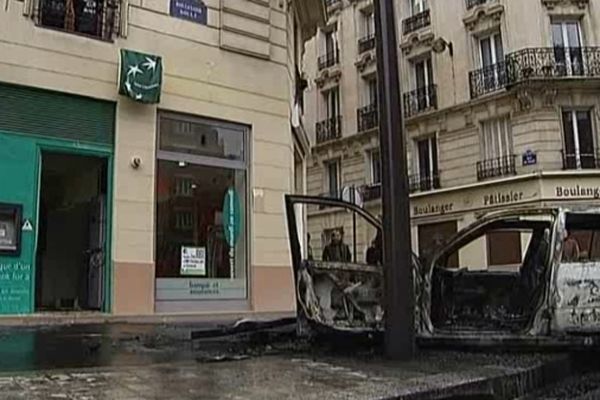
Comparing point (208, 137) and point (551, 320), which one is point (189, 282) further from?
point (551, 320)

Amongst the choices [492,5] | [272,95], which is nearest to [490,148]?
[492,5]

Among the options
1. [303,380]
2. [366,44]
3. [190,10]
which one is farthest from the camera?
[366,44]

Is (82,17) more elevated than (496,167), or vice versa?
(82,17)

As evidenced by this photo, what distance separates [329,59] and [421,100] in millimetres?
6073

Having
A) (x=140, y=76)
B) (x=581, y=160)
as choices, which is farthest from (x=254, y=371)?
(x=581, y=160)

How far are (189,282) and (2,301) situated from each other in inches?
131

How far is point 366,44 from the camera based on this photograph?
29141 mm

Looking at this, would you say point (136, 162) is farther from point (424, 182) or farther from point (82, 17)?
point (424, 182)

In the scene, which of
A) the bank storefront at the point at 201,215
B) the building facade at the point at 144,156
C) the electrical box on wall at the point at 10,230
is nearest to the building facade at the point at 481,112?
the building facade at the point at 144,156

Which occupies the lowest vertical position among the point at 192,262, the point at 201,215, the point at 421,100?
the point at 192,262

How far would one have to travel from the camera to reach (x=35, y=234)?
11.2m

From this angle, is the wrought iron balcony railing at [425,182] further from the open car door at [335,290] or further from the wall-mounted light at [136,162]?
the open car door at [335,290]

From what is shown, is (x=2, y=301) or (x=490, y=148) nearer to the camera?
(x=2, y=301)

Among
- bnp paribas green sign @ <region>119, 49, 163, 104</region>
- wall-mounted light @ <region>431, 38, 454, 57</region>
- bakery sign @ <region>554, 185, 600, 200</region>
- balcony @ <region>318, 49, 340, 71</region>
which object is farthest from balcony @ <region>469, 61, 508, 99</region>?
bnp paribas green sign @ <region>119, 49, 163, 104</region>
